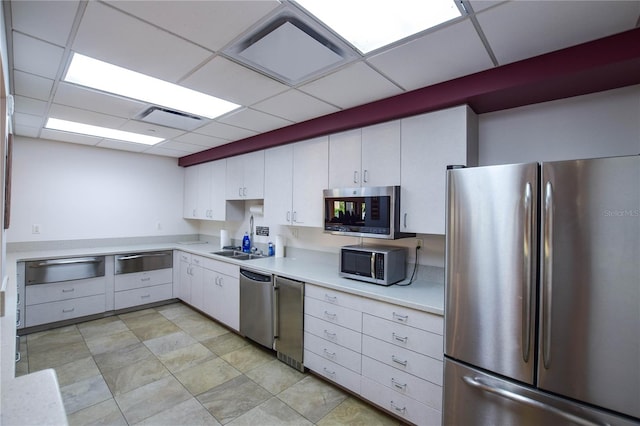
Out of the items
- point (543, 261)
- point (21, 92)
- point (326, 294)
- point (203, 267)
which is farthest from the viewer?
point (203, 267)

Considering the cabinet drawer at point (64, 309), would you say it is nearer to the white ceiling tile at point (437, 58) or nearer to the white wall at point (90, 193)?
the white wall at point (90, 193)

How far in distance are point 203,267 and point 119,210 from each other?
1796 mm

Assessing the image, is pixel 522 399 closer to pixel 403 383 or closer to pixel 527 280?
pixel 527 280

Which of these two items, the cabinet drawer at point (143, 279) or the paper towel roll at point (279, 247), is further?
the cabinet drawer at point (143, 279)

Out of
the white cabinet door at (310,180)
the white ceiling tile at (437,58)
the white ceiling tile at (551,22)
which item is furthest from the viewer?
the white cabinet door at (310,180)

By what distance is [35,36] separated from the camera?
62.1 inches

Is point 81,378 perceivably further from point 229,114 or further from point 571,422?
point 571,422

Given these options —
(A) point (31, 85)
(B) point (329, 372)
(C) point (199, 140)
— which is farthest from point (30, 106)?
(B) point (329, 372)

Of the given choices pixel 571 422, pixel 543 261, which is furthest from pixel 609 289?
pixel 571 422

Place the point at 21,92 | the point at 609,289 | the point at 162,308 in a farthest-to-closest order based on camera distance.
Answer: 1. the point at 162,308
2. the point at 21,92
3. the point at 609,289

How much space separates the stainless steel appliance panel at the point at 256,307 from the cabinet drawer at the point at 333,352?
529 mm

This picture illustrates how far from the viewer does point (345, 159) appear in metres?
2.77

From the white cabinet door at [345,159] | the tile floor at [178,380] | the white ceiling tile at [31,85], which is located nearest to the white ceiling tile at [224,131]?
the white cabinet door at [345,159]

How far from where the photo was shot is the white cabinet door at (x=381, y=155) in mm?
2406
